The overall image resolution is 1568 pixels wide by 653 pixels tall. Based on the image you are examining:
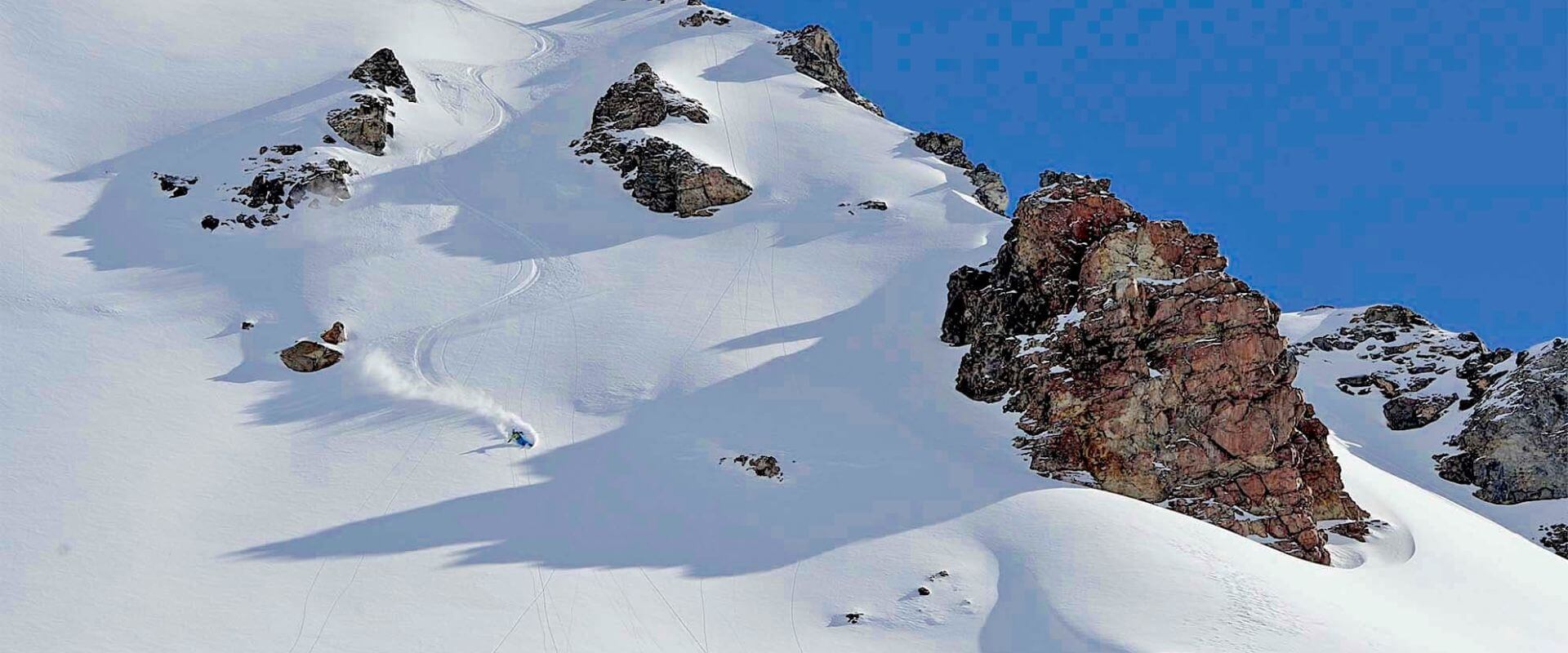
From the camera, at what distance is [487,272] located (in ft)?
136

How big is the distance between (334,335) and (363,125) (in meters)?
21.1

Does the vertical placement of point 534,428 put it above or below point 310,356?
above

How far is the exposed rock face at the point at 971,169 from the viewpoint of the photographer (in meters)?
57.8

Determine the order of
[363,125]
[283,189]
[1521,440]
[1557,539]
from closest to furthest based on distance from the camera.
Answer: [1557,539]
[283,189]
[1521,440]
[363,125]

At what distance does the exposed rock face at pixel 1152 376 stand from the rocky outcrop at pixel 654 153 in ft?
63.4

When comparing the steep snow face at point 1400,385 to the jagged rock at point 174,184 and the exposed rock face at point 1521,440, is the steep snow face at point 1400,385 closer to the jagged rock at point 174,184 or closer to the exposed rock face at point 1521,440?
the exposed rock face at point 1521,440

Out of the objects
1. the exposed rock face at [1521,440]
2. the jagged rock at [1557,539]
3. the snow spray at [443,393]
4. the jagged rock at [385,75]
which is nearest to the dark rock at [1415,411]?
the exposed rock face at [1521,440]

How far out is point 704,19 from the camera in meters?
79.4

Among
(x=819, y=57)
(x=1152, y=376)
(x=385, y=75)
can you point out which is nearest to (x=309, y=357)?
(x=1152, y=376)

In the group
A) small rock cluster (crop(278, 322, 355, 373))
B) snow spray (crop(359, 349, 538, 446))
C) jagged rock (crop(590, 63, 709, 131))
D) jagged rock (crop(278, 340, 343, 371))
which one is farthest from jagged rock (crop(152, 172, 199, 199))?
jagged rock (crop(590, 63, 709, 131))

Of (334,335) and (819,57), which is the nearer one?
(334,335)

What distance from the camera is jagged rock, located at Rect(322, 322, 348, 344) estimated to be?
1350 inches

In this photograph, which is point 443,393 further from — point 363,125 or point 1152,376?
point 363,125

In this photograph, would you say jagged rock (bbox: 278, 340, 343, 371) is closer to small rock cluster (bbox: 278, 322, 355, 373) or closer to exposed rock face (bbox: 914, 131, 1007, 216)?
small rock cluster (bbox: 278, 322, 355, 373)
